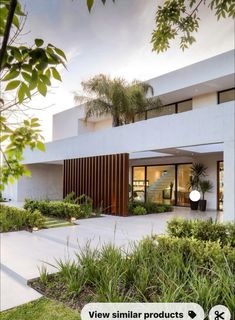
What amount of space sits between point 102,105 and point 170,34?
12570mm

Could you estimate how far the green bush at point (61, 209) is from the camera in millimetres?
11594

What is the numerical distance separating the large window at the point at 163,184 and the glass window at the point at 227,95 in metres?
4.19

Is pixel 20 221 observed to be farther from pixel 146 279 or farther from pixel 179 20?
pixel 179 20

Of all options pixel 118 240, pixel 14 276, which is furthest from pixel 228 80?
pixel 14 276

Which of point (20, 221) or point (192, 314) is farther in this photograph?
point (20, 221)

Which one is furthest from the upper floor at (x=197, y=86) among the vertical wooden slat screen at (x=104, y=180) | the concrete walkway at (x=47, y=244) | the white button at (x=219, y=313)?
the white button at (x=219, y=313)

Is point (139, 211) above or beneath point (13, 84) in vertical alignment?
beneath

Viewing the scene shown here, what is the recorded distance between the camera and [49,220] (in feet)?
36.9

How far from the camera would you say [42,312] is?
12.2 ft

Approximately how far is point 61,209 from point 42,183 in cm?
1087

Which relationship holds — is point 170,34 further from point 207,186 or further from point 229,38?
point 207,186

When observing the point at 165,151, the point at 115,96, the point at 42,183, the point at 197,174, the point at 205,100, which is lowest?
the point at 42,183

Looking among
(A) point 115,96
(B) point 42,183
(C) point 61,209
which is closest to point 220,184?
(A) point 115,96

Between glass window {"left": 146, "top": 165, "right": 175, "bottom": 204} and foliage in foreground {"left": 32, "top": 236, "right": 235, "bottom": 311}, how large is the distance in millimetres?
12975
